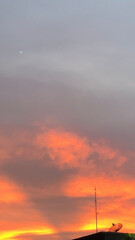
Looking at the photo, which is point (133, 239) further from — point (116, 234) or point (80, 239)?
point (80, 239)

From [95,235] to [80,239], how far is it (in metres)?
5.63

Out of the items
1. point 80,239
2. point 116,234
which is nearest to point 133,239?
point 116,234

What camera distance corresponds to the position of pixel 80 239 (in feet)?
297

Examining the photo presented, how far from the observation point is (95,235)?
85.6 meters

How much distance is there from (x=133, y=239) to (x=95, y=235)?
5.51 m

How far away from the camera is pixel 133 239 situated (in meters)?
85.5

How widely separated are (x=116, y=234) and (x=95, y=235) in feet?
10.7

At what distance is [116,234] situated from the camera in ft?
276

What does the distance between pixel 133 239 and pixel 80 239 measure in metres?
9.14

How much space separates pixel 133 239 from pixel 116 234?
3039mm

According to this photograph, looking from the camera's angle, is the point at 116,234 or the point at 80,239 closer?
the point at 116,234
